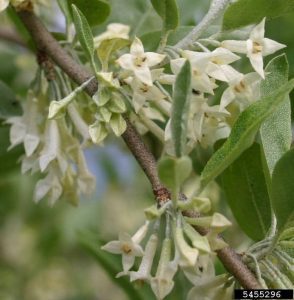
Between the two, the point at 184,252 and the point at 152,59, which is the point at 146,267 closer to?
the point at 184,252

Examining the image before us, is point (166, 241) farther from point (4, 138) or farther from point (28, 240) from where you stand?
point (28, 240)

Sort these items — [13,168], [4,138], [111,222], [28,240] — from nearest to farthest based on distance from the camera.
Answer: [4,138]
[13,168]
[28,240]
[111,222]

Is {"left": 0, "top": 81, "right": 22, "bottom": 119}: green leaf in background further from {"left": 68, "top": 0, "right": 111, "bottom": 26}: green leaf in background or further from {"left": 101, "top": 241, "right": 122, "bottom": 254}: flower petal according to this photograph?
{"left": 101, "top": 241, "right": 122, "bottom": 254}: flower petal

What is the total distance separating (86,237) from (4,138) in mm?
343

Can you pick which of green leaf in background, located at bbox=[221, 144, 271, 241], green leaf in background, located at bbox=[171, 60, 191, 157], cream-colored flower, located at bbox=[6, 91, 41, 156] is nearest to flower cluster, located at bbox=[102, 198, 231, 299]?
green leaf in background, located at bbox=[171, 60, 191, 157]

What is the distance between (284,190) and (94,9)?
1.94ft

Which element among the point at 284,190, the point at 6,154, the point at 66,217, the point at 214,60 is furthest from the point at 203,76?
the point at 66,217

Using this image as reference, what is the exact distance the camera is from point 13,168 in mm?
2037

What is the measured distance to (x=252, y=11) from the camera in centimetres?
130

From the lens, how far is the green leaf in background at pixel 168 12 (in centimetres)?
127

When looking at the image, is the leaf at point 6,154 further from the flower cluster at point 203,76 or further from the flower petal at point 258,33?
the flower petal at point 258,33

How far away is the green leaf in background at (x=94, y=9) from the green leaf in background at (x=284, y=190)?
21.9 inches

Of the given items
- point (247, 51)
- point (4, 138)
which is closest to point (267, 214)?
point (247, 51)

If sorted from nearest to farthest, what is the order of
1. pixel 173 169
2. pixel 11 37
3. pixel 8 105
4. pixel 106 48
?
pixel 173 169 < pixel 106 48 < pixel 8 105 < pixel 11 37
